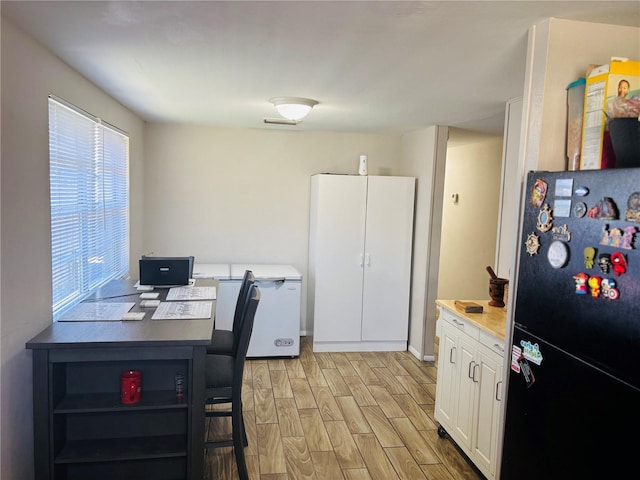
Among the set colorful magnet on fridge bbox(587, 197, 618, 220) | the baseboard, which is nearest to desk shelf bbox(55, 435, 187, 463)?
colorful magnet on fridge bbox(587, 197, 618, 220)

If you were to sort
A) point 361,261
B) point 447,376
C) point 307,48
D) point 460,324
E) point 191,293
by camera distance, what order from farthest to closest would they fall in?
1. point 361,261
2. point 191,293
3. point 447,376
4. point 460,324
5. point 307,48

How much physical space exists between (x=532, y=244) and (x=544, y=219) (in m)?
0.12

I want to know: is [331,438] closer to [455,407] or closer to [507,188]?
[455,407]

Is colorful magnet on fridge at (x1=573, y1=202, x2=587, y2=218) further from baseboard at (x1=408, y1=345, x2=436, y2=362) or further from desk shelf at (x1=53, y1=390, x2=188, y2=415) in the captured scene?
baseboard at (x1=408, y1=345, x2=436, y2=362)

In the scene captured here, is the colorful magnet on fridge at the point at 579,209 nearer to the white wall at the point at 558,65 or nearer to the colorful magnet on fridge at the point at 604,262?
the colorful magnet on fridge at the point at 604,262

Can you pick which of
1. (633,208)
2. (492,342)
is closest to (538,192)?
(633,208)

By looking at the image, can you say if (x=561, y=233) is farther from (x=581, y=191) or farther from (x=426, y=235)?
(x=426, y=235)

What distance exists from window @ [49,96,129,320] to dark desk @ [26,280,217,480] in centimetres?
43

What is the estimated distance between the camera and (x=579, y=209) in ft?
5.18

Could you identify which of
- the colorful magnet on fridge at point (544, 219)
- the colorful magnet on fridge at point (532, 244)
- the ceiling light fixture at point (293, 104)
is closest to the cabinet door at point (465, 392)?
the colorful magnet on fridge at point (532, 244)

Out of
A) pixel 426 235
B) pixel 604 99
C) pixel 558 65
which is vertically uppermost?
pixel 558 65

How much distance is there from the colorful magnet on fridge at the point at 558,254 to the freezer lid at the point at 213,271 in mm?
3052

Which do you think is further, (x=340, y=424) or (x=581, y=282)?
(x=340, y=424)

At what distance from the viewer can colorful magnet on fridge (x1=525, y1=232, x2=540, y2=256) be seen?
5.94 ft
